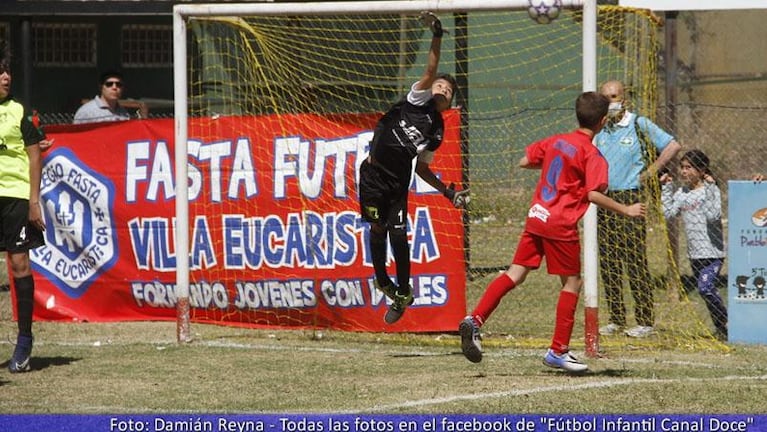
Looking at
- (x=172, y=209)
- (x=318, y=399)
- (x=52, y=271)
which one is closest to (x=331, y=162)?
(x=172, y=209)

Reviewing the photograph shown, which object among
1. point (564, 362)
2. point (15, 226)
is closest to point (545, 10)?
point (564, 362)

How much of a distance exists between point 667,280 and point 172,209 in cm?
438

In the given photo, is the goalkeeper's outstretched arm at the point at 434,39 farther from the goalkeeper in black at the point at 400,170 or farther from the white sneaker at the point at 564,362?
the white sneaker at the point at 564,362

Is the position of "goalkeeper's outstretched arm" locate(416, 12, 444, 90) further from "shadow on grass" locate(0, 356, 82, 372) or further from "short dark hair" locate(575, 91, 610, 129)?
"shadow on grass" locate(0, 356, 82, 372)

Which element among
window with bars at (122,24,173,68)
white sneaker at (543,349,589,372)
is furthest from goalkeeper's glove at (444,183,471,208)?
window with bars at (122,24,173,68)

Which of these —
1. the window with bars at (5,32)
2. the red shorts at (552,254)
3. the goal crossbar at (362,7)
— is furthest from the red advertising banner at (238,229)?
the window with bars at (5,32)

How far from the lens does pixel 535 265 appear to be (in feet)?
29.7

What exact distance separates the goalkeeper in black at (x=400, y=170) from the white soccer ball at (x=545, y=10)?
77 cm

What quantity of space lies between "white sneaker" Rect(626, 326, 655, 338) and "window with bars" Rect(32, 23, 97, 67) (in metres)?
14.5

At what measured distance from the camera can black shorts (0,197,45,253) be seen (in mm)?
9609

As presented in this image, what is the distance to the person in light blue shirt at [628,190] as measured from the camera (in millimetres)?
11172

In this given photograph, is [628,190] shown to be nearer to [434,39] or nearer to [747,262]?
[747,262]

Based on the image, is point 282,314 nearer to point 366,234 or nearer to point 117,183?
point 366,234

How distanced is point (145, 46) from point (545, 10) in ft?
49.3
